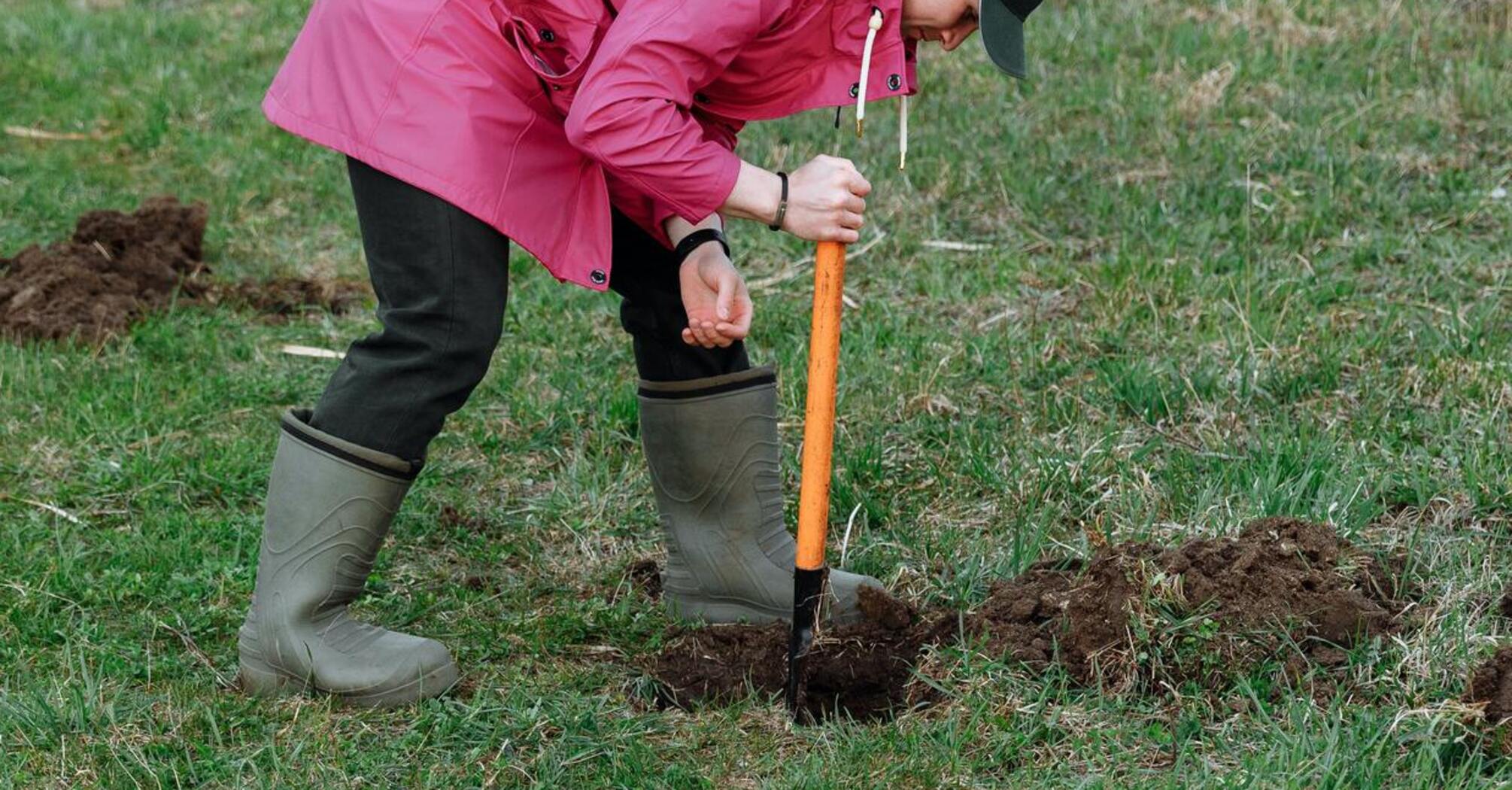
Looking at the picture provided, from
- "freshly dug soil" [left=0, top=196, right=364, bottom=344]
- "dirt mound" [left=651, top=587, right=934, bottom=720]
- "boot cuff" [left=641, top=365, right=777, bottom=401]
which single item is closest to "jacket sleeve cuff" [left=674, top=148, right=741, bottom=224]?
"boot cuff" [left=641, top=365, right=777, bottom=401]

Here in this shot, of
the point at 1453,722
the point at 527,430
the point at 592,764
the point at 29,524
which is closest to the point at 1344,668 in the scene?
the point at 1453,722

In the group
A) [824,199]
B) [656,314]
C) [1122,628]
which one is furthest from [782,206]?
[1122,628]

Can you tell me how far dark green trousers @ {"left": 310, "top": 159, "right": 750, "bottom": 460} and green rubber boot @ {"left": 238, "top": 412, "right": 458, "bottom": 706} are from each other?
54mm

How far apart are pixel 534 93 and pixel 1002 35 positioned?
85 centimetres

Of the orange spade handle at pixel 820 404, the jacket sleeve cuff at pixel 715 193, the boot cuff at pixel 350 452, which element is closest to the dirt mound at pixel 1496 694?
the orange spade handle at pixel 820 404

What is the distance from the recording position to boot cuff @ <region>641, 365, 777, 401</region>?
341 centimetres

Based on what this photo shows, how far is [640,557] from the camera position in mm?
3797

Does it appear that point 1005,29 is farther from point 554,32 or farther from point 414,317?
point 414,317

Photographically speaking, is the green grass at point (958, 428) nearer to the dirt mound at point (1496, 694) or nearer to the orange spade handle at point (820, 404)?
the dirt mound at point (1496, 694)

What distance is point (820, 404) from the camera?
119 inches

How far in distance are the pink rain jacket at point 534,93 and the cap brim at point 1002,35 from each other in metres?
0.17

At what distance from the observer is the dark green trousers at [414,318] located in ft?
9.51

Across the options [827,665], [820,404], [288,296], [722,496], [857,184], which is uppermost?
[857,184]

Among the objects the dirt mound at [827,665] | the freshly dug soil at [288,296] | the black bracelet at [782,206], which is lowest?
the dirt mound at [827,665]
